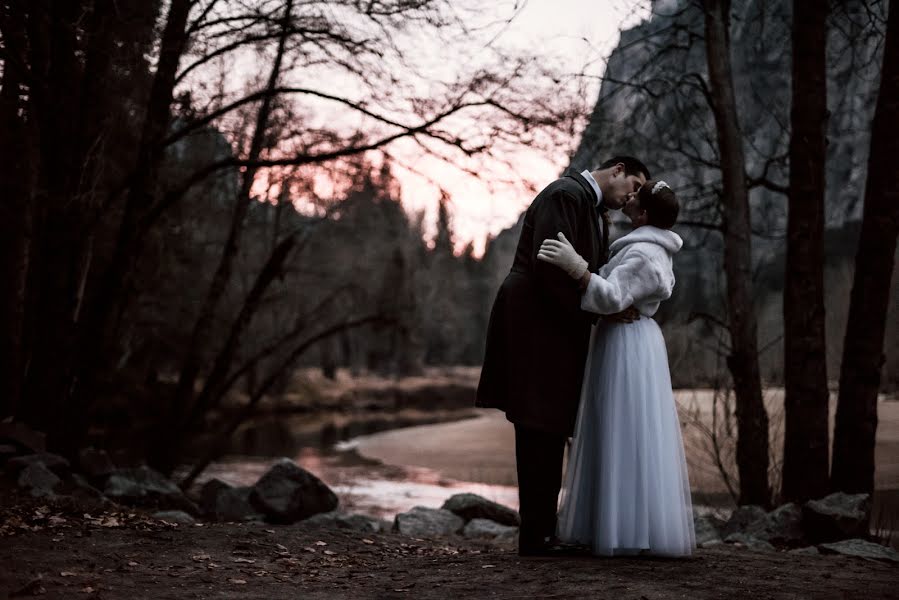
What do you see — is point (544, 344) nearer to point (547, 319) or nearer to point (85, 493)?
point (547, 319)

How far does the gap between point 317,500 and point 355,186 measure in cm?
480

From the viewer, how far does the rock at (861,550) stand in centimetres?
529

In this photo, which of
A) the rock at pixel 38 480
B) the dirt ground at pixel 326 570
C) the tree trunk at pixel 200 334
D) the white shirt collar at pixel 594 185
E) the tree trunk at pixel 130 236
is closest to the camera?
the dirt ground at pixel 326 570

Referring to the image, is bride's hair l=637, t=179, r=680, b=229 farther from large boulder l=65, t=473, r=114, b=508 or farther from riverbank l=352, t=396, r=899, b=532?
large boulder l=65, t=473, r=114, b=508

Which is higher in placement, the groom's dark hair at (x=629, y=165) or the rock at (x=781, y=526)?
the groom's dark hair at (x=629, y=165)

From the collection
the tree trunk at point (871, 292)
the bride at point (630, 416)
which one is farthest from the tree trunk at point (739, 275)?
the bride at point (630, 416)

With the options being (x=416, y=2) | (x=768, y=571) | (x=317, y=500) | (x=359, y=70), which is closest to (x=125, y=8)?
(x=359, y=70)

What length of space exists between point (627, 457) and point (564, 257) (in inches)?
43.0

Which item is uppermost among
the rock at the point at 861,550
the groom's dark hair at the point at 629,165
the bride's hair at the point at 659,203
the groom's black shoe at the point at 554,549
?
the groom's dark hair at the point at 629,165

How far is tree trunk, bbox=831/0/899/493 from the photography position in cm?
699

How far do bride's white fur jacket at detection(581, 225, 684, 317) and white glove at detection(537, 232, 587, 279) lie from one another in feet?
0.34

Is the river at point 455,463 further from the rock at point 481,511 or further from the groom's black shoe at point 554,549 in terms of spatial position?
the groom's black shoe at point 554,549

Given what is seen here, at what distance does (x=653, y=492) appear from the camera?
4.55 meters

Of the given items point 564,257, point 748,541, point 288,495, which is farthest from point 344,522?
point 564,257
